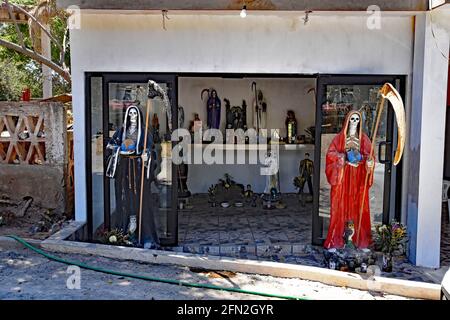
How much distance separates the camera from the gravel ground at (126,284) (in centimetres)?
424

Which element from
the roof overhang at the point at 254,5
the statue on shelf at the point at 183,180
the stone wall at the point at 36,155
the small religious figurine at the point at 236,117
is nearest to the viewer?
the roof overhang at the point at 254,5

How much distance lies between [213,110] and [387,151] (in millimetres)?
4138

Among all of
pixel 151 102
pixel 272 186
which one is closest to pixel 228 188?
pixel 272 186

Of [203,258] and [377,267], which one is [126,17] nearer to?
[203,258]

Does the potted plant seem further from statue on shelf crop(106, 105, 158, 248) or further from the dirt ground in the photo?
the dirt ground

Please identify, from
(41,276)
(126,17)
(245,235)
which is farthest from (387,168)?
(41,276)

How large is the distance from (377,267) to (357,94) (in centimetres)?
214

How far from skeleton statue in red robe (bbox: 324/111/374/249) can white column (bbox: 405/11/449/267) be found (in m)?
0.57

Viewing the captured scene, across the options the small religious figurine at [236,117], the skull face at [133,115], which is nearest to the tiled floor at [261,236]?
the skull face at [133,115]

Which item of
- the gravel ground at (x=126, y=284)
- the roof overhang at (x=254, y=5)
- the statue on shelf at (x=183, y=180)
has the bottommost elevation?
the gravel ground at (x=126, y=284)

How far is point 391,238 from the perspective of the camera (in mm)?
5762

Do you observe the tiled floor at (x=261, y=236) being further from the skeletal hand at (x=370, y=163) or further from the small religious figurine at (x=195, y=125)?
the small religious figurine at (x=195, y=125)

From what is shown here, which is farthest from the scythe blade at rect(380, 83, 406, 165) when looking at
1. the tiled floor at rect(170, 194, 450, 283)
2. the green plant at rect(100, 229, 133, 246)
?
the green plant at rect(100, 229, 133, 246)

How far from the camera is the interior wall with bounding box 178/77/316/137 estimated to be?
960cm
